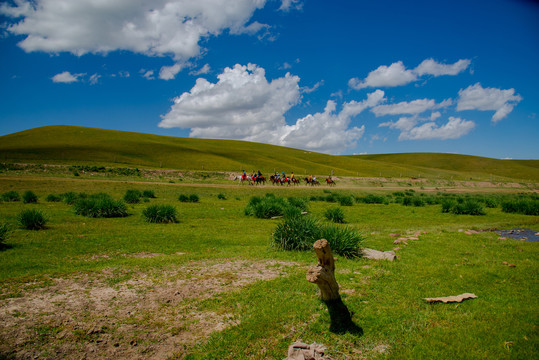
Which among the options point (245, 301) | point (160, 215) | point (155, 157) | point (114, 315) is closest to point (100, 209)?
point (160, 215)

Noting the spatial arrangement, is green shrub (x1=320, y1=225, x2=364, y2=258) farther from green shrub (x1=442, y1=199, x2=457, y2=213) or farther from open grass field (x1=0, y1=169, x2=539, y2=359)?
green shrub (x1=442, y1=199, x2=457, y2=213)

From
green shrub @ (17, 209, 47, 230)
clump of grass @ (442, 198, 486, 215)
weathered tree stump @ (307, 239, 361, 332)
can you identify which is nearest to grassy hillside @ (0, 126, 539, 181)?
green shrub @ (17, 209, 47, 230)

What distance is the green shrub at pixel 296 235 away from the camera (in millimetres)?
10430

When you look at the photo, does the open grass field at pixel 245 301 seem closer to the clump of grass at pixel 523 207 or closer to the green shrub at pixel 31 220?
the green shrub at pixel 31 220

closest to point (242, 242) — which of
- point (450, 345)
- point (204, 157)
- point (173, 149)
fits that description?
point (450, 345)

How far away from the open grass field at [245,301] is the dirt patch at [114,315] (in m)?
0.02

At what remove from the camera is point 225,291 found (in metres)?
6.49

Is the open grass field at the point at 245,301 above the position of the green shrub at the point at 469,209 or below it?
below

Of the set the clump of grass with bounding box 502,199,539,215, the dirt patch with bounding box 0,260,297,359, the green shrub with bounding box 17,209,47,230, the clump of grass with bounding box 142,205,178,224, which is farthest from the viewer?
the clump of grass with bounding box 502,199,539,215

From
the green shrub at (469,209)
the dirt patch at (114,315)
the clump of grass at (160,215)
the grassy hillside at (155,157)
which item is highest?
the grassy hillside at (155,157)

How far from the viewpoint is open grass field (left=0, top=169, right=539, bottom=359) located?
14.8 feet

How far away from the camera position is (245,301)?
6004 millimetres

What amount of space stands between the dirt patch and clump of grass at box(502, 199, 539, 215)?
23495 millimetres

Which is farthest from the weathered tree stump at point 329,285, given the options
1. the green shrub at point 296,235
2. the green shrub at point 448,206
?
the green shrub at point 448,206
